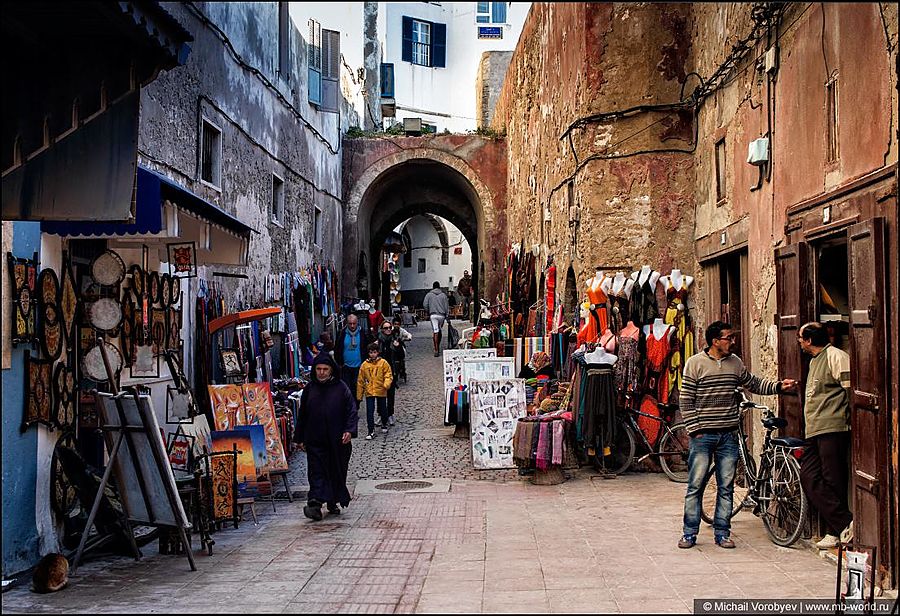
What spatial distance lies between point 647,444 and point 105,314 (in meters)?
5.98

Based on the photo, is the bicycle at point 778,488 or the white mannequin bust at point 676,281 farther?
the white mannequin bust at point 676,281

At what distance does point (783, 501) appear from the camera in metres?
6.80

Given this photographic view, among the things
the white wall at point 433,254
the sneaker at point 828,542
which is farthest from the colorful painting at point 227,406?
the white wall at point 433,254

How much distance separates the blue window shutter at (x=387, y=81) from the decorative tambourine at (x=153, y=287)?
69.4 feet

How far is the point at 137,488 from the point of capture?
6289 millimetres

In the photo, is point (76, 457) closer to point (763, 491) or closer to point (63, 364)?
point (63, 364)

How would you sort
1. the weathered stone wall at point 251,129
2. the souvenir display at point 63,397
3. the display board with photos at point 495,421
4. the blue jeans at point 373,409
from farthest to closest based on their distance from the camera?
the blue jeans at point 373,409, the display board with photos at point 495,421, the weathered stone wall at point 251,129, the souvenir display at point 63,397

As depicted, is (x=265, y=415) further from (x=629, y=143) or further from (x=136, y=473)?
(x=629, y=143)

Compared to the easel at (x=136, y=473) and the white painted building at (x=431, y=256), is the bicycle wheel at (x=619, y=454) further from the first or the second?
the white painted building at (x=431, y=256)

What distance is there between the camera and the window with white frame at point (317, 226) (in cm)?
1948

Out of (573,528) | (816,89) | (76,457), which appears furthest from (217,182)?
(816,89)

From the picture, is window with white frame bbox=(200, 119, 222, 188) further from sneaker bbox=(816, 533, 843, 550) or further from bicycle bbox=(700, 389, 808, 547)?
sneaker bbox=(816, 533, 843, 550)

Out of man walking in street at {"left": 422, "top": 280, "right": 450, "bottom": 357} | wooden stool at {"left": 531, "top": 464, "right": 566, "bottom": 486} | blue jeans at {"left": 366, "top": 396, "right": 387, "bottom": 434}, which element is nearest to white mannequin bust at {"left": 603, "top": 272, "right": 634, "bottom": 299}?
wooden stool at {"left": 531, "top": 464, "right": 566, "bottom": 486}

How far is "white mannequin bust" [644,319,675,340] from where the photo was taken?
10.2 meters
